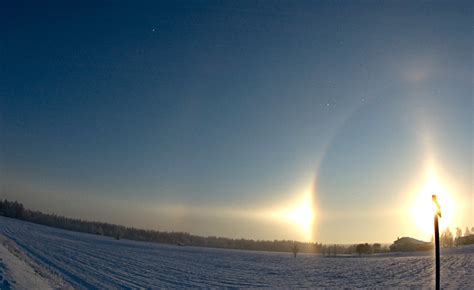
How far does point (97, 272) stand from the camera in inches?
1371

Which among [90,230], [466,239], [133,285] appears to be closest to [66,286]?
[133,285]

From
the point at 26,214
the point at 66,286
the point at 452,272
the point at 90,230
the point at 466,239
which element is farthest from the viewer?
the point at 26,214

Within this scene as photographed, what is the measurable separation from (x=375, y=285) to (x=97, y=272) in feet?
81.5

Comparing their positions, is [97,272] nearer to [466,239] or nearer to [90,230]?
[466,239]

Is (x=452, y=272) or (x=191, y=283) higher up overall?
(x=452, y=272)

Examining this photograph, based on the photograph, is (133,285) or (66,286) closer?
(66,286)

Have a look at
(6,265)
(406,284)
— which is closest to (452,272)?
(406,284)

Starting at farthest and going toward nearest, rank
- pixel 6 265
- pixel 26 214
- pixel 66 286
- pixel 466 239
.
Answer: pixel 26 214, pixel 466 239, pixel 66 286, pixel 6 265

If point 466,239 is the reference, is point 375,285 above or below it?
below

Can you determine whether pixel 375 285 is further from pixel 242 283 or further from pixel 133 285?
pixel 133 285

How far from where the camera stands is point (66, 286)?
25.1m

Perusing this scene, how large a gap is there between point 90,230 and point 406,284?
159 meters

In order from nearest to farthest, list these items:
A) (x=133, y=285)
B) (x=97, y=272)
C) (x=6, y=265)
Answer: (x=6, y=265), (x=133, y=285), (x=97, y=272)

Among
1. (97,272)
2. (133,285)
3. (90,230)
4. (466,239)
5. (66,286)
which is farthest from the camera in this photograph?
(90,230)
